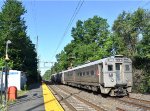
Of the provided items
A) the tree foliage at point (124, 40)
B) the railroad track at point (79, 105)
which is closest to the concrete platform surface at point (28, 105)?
the railroad track at point (79, 105)

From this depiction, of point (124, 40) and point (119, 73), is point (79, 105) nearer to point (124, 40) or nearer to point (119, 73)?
point (119, 73)

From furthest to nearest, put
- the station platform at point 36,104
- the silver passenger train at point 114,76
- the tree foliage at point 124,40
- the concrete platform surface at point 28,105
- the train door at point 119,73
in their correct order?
1. the tree foliage at point 124,40
2. the train door at point 119,73
3. the silver passenger train at point 114,76
4. the station platform at point 36,104
5. the concrete platform surface at point 28,105

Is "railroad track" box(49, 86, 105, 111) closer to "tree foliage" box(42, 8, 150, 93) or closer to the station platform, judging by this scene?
the station platform

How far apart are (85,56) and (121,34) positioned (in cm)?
2224

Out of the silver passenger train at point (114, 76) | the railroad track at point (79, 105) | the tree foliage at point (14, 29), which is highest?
the tree foliage at point (14, 29)

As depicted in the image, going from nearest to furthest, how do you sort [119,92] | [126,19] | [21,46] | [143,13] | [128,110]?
[128,110], [119,92], [21,46], [143,13], [126,19]

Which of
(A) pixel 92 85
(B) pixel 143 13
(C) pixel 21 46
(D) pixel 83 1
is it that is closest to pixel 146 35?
(B) pixel 143 13

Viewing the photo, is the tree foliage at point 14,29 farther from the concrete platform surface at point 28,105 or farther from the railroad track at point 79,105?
the railroad track at point 79,105

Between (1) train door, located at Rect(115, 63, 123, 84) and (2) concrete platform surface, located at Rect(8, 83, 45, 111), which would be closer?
(2) concrete platform surface, located at Rect(8, 83, 45, 111)

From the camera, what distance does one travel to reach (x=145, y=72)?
49125mm

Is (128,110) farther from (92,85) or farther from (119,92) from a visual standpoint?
(92,85)

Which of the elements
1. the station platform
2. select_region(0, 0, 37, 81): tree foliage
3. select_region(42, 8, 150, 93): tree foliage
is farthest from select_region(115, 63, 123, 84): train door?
select_region(0, 0, 37, 81): tree foliage

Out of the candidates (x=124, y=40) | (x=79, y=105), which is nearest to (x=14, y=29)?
(x=124, y=40)

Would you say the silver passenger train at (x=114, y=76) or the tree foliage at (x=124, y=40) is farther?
the tree foliage at (x=124, y=40)
